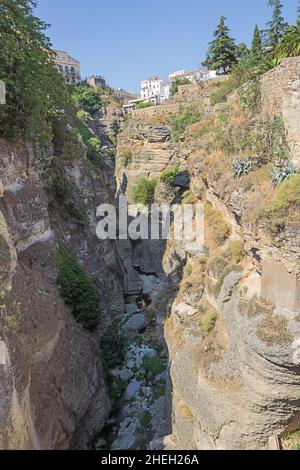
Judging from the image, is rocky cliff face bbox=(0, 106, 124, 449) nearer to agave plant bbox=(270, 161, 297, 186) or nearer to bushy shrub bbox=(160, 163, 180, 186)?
agave plant bbox=(270, 161, 297, 186)

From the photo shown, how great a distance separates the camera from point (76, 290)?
13.3 metres

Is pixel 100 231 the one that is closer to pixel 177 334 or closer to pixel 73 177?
pixel 73 177

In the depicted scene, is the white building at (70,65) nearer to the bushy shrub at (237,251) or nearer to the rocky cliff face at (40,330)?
the rocky cliff face at (40,330)

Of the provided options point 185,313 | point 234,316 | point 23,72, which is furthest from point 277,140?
point 23,72

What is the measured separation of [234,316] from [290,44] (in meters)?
8.18

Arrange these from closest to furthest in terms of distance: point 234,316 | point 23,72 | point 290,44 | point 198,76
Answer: point 234,316 < point 290,44 < point 23,72 < point 198,76

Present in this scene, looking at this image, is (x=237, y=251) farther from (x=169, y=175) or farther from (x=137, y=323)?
(x=169, y=175)

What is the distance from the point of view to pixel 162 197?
25938 millimetres

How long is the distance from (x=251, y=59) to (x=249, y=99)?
16.1ft

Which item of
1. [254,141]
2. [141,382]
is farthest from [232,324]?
[141,382]

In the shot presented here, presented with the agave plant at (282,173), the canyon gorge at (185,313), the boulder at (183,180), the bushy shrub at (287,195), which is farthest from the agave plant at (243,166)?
the boulder at (183,180)

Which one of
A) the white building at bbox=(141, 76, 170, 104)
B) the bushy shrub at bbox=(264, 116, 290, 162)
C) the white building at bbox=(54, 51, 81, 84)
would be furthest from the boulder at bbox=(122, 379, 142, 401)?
the white building at bbox=(141, 76, 170, 104)

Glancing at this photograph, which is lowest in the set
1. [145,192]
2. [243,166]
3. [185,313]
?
[185,313]

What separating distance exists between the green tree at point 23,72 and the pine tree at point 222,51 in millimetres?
21112
